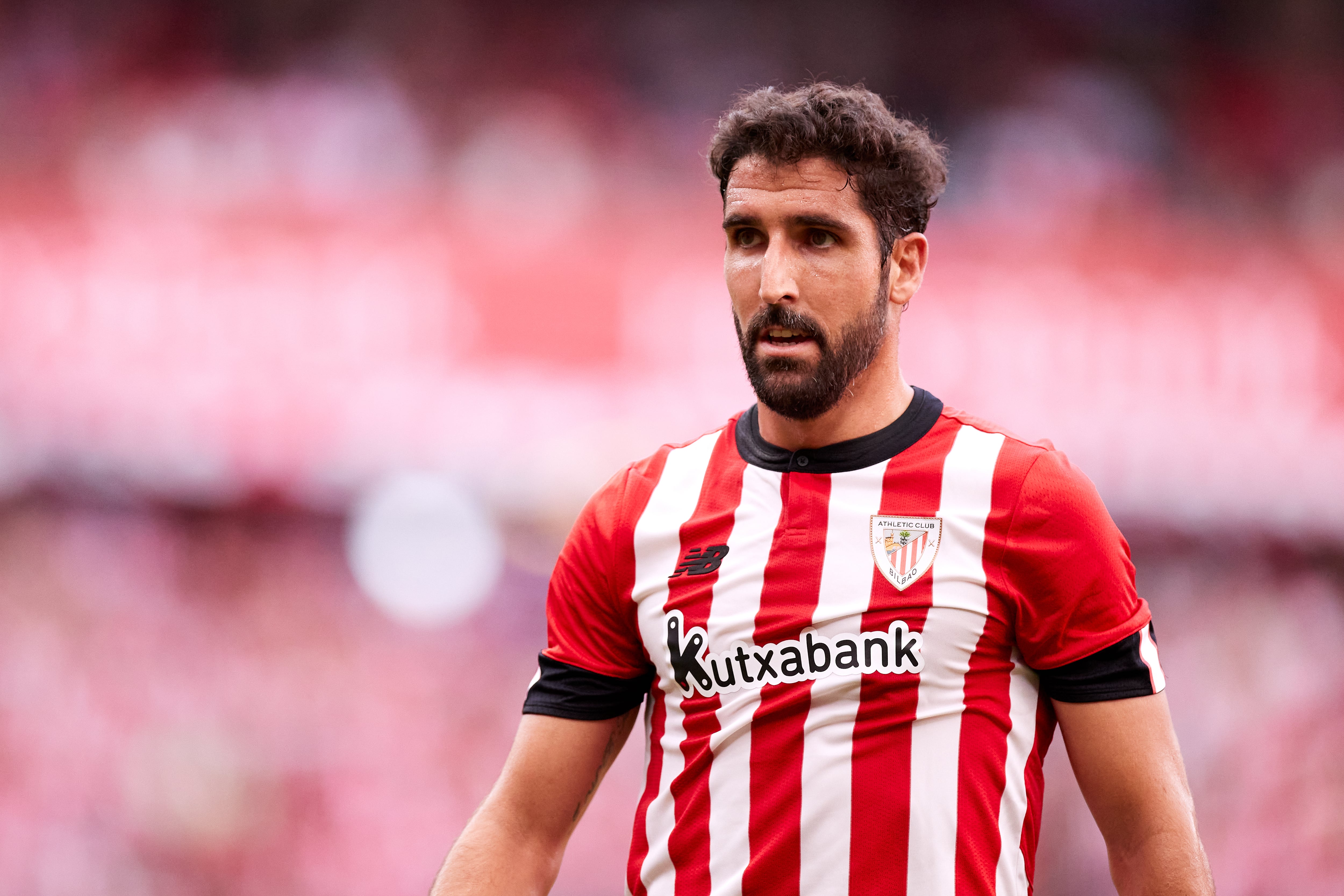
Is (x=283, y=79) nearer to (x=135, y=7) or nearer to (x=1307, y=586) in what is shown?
(x=135, y=7)

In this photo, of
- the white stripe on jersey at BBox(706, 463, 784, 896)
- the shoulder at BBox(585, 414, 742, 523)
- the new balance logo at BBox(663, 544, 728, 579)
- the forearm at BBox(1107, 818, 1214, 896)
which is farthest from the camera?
the shoulder at BBox(585, 414, 742, 523)

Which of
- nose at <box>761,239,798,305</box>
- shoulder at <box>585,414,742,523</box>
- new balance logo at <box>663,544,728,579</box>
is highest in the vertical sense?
nose at <box>761,239,798,305</box>

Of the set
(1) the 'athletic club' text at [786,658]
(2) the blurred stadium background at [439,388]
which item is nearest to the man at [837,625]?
(1) the 'athletic club' text at [786,658]

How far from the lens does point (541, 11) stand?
555 cm

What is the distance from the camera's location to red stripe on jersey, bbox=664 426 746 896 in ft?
5.47

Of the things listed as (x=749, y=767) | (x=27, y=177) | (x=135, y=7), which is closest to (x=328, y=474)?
(x=27, y=177)

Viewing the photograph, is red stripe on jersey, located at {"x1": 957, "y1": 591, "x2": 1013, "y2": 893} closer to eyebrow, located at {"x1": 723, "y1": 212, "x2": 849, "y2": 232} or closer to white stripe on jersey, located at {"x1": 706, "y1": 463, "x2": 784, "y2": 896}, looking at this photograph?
white stripe on jersey, located at {"x1": 706, "y1": 463, "x2": 784, "y2": 896}

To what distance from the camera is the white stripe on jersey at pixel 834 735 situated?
1.58 meters

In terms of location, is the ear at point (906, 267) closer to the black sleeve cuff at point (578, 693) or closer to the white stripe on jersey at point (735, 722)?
the white stripe on jersey at point (735, 722)

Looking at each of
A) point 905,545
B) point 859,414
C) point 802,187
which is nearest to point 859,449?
point 859,414

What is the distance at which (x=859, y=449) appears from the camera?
5.73 feet

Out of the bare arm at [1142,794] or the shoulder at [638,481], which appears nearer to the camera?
the bare arm at [1142,794]

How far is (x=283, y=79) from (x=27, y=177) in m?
1.09

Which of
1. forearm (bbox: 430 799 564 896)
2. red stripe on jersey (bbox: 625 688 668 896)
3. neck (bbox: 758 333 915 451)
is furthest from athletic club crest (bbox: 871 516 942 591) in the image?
forearm (bbox: 430 799 564 896)
